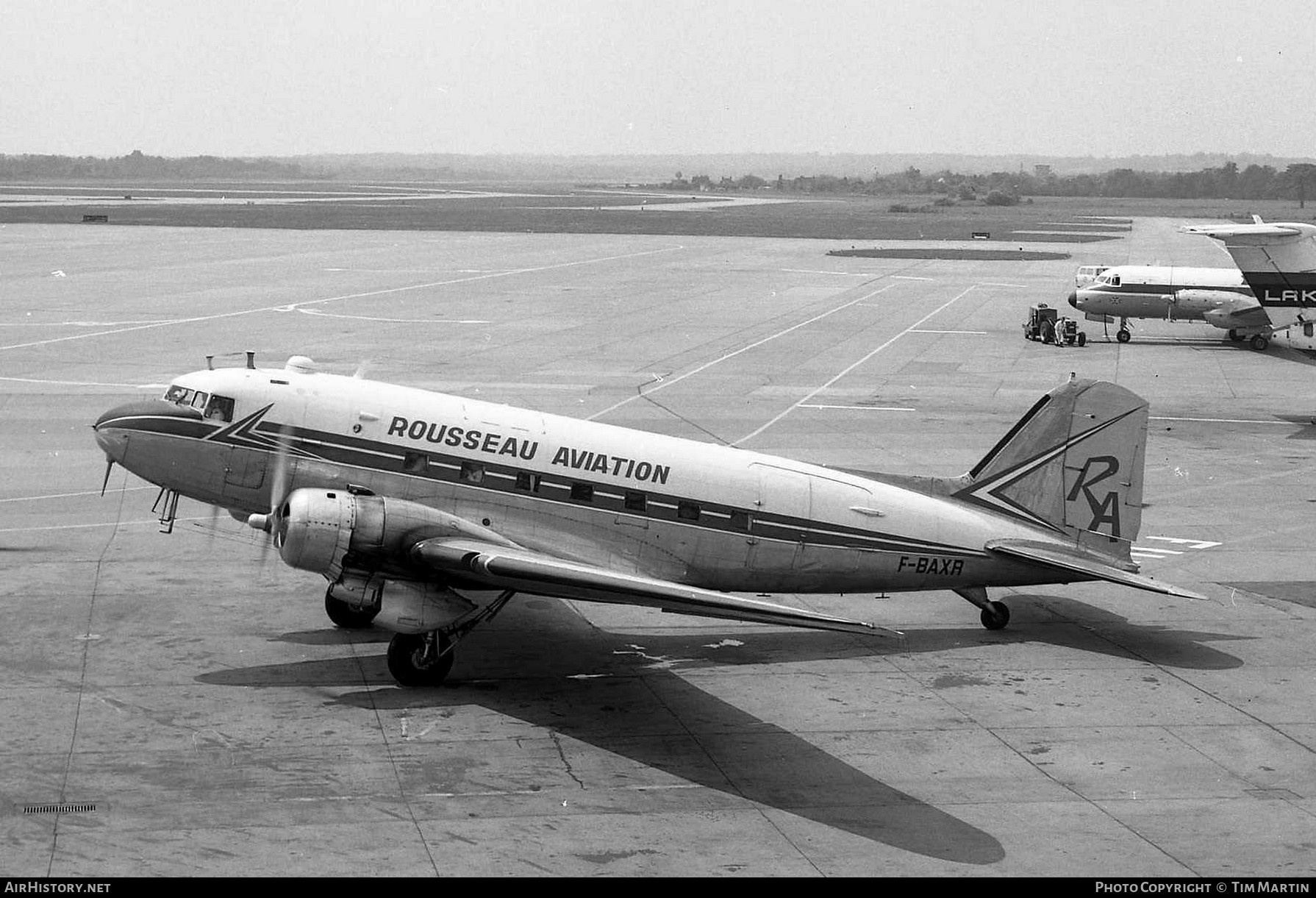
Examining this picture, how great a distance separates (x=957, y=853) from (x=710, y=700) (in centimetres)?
530

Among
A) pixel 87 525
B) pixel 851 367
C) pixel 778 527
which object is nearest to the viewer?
pixel 778 527

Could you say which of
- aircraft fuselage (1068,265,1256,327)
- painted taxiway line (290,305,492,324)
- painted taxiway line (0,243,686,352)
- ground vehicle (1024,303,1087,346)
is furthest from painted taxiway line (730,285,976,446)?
painted taxiway line (0,243,686,352)

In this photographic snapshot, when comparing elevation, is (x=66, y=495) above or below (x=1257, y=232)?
below

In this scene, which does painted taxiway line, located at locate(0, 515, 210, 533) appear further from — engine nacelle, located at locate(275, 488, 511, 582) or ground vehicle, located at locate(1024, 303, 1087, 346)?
ground vehicle, located at locate(1024, 303, 1087, 346)

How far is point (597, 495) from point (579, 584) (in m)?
3.33

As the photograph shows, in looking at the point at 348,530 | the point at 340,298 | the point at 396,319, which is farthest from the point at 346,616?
the point at 340,298

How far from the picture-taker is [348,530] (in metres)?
17.8

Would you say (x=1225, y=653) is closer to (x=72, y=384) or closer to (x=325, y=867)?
(x=325, y=867)

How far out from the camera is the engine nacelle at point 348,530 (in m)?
17.7

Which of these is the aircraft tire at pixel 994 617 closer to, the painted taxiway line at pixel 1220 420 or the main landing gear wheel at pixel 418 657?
the main landing gear wheel at pixel 418 657

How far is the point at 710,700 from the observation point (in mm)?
19078

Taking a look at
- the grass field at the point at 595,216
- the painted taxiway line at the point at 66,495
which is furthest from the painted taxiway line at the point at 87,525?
the grass field at the point at 595,216

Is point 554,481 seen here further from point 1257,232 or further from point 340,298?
point 340,298

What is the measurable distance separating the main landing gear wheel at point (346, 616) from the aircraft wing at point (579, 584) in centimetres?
373
